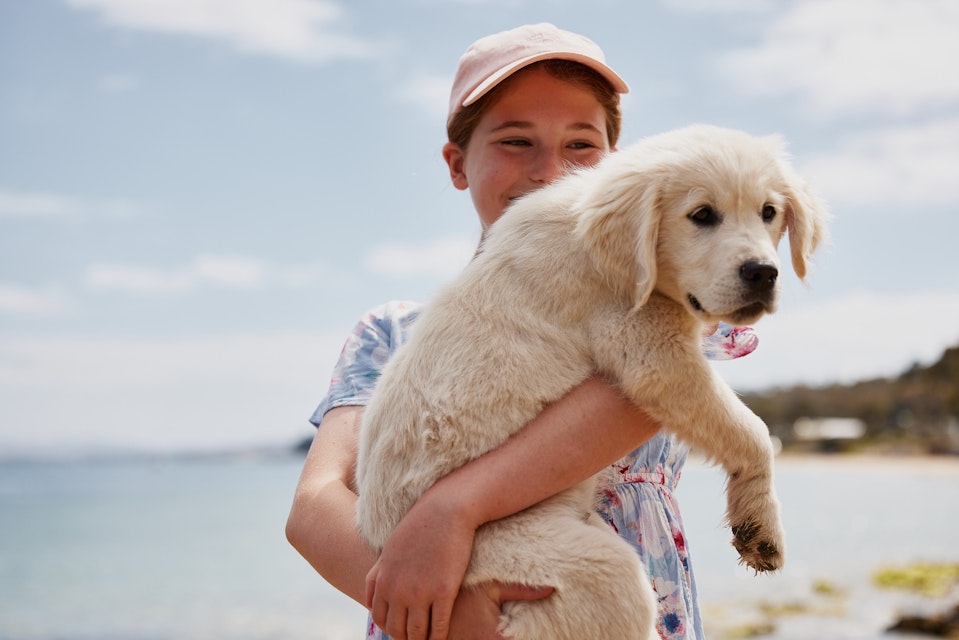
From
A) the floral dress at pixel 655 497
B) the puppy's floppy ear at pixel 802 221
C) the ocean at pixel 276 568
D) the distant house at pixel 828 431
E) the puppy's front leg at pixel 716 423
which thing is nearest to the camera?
the puppy's front leg at pixel 716 423

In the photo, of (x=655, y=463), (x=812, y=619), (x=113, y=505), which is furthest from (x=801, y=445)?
(x=655, y=463)

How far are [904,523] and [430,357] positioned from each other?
34.5 metres

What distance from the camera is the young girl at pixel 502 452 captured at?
2.45m

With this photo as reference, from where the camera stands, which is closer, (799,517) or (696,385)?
(696,385)

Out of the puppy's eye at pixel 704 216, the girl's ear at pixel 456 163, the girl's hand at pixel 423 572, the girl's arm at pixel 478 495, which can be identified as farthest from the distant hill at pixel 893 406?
the girl's hand at pixel 423 572

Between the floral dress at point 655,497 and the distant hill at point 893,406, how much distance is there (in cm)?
5332

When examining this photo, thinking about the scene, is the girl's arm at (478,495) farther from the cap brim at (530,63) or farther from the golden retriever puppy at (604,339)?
the cap brim at (530,63)

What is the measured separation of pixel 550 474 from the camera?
8.32 ft

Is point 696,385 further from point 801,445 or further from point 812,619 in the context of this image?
point 801,445

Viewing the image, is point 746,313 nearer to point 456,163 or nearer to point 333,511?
point 333,511

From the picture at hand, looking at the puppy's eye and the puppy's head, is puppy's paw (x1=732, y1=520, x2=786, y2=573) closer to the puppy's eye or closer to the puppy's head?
the puppy's head

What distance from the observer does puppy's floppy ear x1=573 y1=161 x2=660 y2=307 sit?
2.67 meters

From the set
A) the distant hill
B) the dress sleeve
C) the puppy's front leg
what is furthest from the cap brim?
the distant hill

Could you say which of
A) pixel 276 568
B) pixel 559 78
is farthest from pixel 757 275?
pixel 276 568
